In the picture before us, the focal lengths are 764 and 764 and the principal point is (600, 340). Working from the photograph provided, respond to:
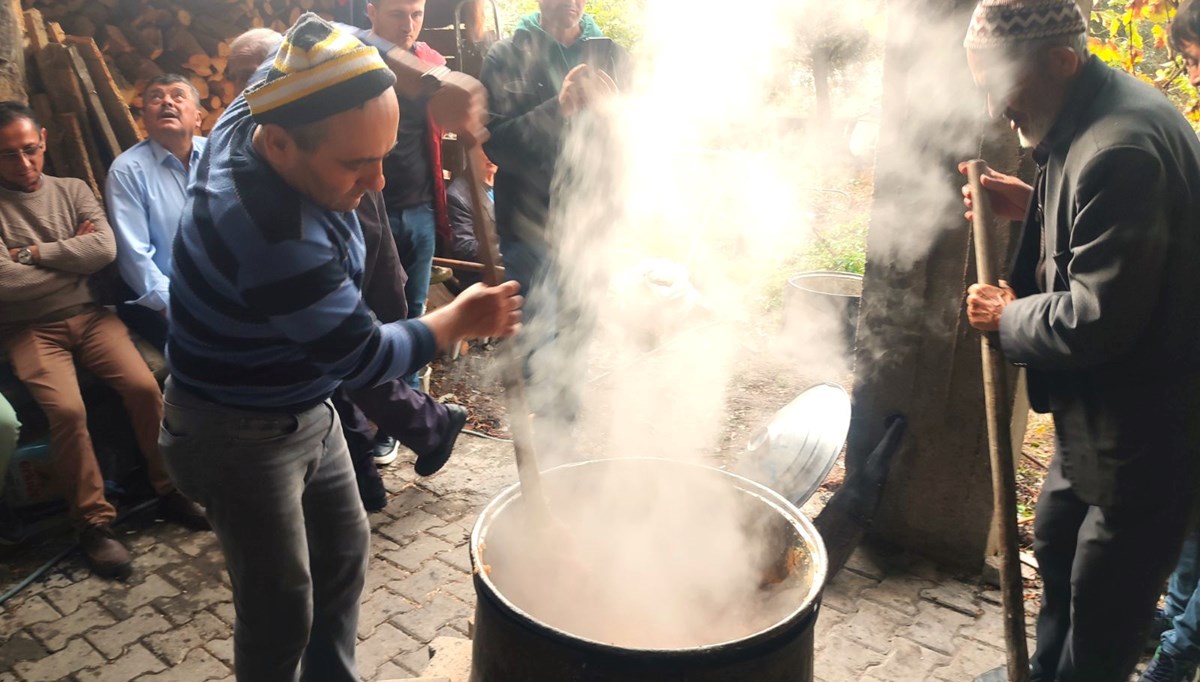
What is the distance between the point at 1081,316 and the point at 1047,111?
67 centimetres

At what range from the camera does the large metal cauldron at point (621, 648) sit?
5.54 ft

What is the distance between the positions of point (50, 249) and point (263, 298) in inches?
111

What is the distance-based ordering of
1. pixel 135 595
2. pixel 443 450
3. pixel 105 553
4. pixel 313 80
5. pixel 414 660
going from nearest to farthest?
1. pixel 313 80
2. pixel 414 660
3. pixel 135 595
4. pixel 105 553
5. pixel 443 450

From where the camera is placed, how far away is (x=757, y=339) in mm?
7438

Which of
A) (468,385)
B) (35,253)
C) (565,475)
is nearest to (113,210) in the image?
(35,253)

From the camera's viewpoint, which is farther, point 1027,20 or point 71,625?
point 71,625

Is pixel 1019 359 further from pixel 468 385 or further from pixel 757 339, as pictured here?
pixel 757 339

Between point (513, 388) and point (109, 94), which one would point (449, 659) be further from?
point (109, 94)

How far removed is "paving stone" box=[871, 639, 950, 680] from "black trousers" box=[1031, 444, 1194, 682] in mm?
505

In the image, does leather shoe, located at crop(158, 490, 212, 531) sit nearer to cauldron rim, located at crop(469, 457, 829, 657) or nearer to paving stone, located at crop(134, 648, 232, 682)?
paving stone, located at crop(134, 648, 232, 682)

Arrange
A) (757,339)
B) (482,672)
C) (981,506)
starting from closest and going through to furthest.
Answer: (482,672)
(981,506)
(757,339)

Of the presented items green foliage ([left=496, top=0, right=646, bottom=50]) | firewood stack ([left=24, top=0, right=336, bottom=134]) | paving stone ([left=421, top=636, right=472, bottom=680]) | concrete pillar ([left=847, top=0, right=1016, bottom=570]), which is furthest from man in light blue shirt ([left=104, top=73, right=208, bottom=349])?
concrete pillar ([left=847, top=0, right=1016, bottom=570])

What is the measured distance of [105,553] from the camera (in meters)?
3.78

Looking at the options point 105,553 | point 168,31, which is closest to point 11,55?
point 168,31
